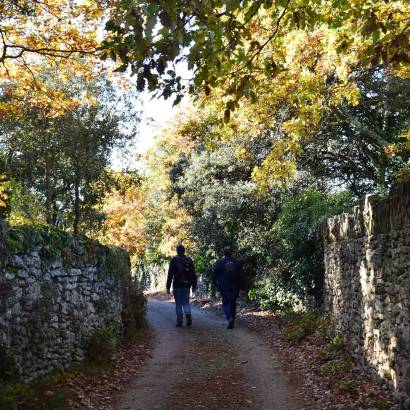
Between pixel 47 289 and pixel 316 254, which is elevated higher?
pixel 316 254

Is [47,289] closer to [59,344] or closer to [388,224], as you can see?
[59,344]

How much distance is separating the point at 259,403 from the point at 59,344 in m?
3.05

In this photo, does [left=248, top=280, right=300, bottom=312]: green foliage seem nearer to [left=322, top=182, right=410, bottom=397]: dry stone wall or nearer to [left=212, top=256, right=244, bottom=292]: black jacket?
[left=212, top=256, right=244, bottom=292]: black jacket

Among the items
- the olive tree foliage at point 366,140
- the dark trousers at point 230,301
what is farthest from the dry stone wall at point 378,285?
the olive tree foliage at point 366,140

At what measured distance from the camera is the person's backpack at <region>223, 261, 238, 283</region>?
1326 centimetres

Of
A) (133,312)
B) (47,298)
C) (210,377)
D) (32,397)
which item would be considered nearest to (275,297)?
(133,312)

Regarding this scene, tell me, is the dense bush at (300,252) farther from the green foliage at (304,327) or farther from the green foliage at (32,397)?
the green foliage at (32,397)

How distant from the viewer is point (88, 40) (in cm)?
962

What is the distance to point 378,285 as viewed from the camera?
6.90 meters

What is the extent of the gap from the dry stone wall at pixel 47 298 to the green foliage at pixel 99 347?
11 cm

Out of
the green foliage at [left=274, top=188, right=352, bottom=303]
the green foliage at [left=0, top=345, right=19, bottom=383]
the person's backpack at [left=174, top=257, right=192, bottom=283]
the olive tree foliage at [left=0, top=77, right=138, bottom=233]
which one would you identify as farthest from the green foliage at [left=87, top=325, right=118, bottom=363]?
the olive tree foliage at [left=0, top=77, right=138, bottom=233]

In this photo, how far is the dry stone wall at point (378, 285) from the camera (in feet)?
19.5

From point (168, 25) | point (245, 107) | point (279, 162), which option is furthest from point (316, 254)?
point (168, 25)

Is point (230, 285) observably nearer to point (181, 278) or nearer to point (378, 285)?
point (181, 278)
